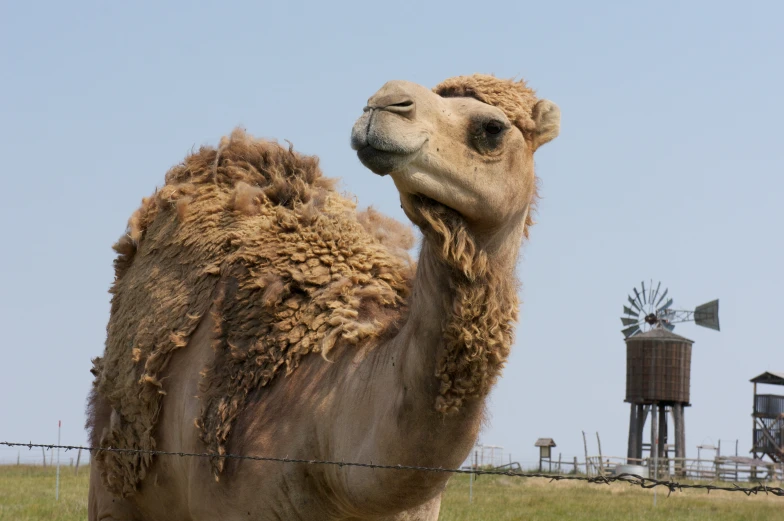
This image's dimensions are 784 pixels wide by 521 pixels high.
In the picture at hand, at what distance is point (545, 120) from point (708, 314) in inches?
1545

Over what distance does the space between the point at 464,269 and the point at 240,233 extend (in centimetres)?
211

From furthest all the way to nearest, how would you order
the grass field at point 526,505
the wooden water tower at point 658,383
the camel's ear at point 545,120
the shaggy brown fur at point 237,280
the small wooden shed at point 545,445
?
1. the small wooden shed at point 545,445
2. the wooden water tower at point 658,383
3. the grass field at point 526,505
4. the shaggy brown fur at point 237,280
5. the camel's ear at point 545,120

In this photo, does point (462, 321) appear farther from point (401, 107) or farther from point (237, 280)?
point (237, 280)

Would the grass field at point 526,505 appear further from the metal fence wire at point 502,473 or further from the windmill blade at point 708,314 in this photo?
the windmill blade at point 708,314

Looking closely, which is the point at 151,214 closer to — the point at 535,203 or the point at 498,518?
the point at 535,203

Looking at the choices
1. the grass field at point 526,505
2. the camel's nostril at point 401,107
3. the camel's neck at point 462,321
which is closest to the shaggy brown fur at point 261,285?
the camel's neck at point 462,321

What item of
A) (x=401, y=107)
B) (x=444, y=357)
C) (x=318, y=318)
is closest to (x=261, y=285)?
(x=318, y=318)

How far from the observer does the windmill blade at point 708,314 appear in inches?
1620

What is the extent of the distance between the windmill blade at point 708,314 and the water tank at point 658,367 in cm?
269

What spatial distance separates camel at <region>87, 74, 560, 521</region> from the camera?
3.78 metres

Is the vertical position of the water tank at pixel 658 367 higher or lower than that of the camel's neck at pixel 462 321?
higher

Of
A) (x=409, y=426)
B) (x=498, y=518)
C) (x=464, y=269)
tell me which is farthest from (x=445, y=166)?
(x=498, y=518)

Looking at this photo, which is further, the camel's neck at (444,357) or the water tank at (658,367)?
the water tank at (658,367)

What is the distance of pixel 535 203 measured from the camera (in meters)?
4.25
